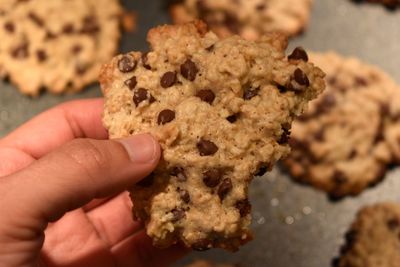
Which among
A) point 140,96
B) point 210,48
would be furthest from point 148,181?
point 210,48

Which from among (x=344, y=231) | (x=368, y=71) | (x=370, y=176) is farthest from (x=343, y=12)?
(x=344, y=231)

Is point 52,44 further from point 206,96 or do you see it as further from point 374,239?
point 374,239

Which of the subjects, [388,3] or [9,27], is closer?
[9,27]

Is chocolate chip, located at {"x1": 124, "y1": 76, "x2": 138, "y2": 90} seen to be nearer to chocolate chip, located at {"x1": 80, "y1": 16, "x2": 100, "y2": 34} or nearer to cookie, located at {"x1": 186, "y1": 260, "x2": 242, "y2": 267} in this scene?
cookie, located at {"x1": 186, "y1": 260, "x2": 242, "y2": 267}

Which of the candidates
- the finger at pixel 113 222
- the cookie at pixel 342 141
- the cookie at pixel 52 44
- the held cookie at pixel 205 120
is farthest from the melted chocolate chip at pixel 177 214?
the cookie at pixel 52 44

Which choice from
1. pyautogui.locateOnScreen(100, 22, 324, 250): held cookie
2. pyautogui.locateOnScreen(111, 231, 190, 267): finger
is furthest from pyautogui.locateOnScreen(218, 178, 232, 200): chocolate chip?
pyautogui.locateOnScreen(111, 231, 190, 267): finger

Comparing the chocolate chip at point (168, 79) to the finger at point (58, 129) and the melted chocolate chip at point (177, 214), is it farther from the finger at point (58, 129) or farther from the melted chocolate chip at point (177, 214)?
the finger at point (58, 129)
